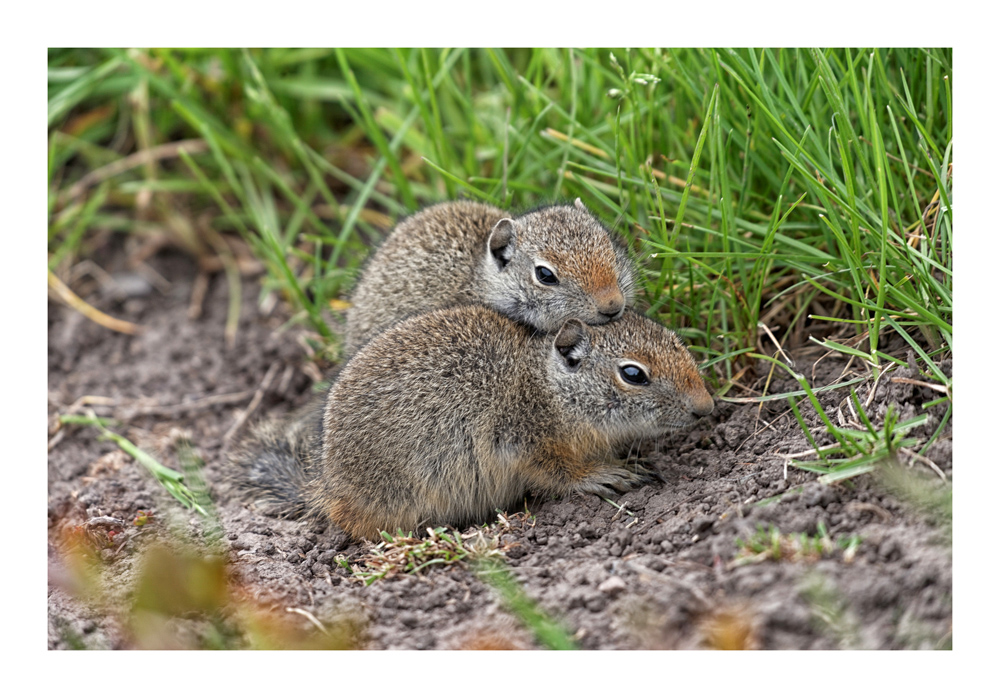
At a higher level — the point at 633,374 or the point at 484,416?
the point at 633,374

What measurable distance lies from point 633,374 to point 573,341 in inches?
13.6

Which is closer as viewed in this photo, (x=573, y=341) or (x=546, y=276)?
(x=573, y=341)

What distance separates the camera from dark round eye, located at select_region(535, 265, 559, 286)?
457 centimetres

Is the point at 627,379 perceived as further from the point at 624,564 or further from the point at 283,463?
the point at 283,463

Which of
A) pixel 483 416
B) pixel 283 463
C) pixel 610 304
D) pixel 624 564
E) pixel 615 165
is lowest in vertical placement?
pixel 624 564

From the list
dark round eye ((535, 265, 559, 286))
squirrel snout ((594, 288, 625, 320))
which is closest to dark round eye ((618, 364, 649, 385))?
squirrel snout ((594, 288, 625, 320))

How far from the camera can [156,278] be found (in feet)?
22.5

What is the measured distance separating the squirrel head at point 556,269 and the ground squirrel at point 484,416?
0.68 feet

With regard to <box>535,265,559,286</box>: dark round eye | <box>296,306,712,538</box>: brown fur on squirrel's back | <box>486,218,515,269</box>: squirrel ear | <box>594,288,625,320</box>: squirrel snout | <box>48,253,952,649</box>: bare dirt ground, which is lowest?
<box>48,253,952,649</box>: bare dirt ground

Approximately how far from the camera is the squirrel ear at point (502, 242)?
4738mm

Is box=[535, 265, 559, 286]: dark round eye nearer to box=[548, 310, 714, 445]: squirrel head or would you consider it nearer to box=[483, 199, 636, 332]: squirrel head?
box=[483, 199, 636, 332]: squirrel head

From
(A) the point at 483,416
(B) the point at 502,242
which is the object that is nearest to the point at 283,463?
(A) the point at 483,416

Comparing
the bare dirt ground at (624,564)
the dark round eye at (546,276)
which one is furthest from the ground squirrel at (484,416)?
the dark round eye at (546,276)

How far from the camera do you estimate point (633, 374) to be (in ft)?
13.4
